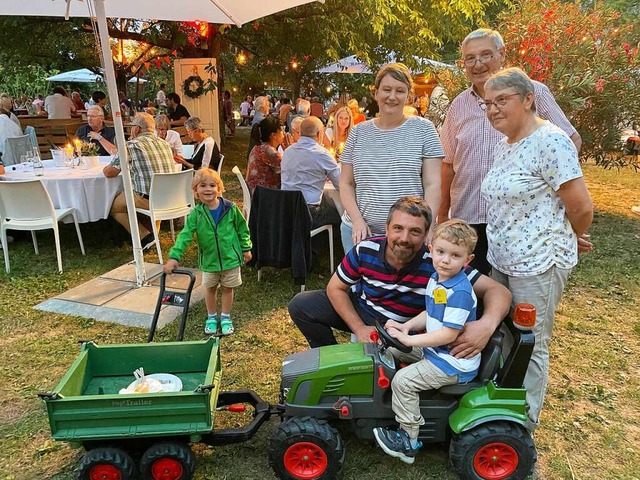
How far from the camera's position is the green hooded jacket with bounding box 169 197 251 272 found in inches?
140

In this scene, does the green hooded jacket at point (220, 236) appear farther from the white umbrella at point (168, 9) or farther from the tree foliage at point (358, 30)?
the tree foliage at point (358, 30)

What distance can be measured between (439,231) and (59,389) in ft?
5.92

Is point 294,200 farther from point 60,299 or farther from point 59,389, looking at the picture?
point 59,389

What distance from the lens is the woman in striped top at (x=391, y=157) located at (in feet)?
8.60

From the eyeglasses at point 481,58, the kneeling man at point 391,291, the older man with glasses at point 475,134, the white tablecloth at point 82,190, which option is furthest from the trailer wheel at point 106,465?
the white tablecloth at point 82,190

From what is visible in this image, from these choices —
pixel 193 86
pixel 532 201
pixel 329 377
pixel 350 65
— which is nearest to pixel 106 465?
pixel 329 377

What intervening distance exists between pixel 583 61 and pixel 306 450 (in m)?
6.29

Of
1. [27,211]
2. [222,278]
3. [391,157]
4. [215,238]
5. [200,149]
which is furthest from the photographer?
[200,149]

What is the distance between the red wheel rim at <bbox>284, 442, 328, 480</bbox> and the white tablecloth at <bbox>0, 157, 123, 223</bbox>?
4.22 meters

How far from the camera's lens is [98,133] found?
21.3 feet

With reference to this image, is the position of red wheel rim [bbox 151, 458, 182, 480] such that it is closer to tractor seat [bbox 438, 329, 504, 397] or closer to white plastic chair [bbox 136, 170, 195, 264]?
tractor seat [bbox 438, 329, 504, 397]

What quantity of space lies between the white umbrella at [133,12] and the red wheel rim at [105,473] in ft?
8.10

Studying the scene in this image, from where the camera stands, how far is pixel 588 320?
400 centimetres

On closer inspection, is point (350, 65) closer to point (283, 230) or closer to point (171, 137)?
point (171, 137)
